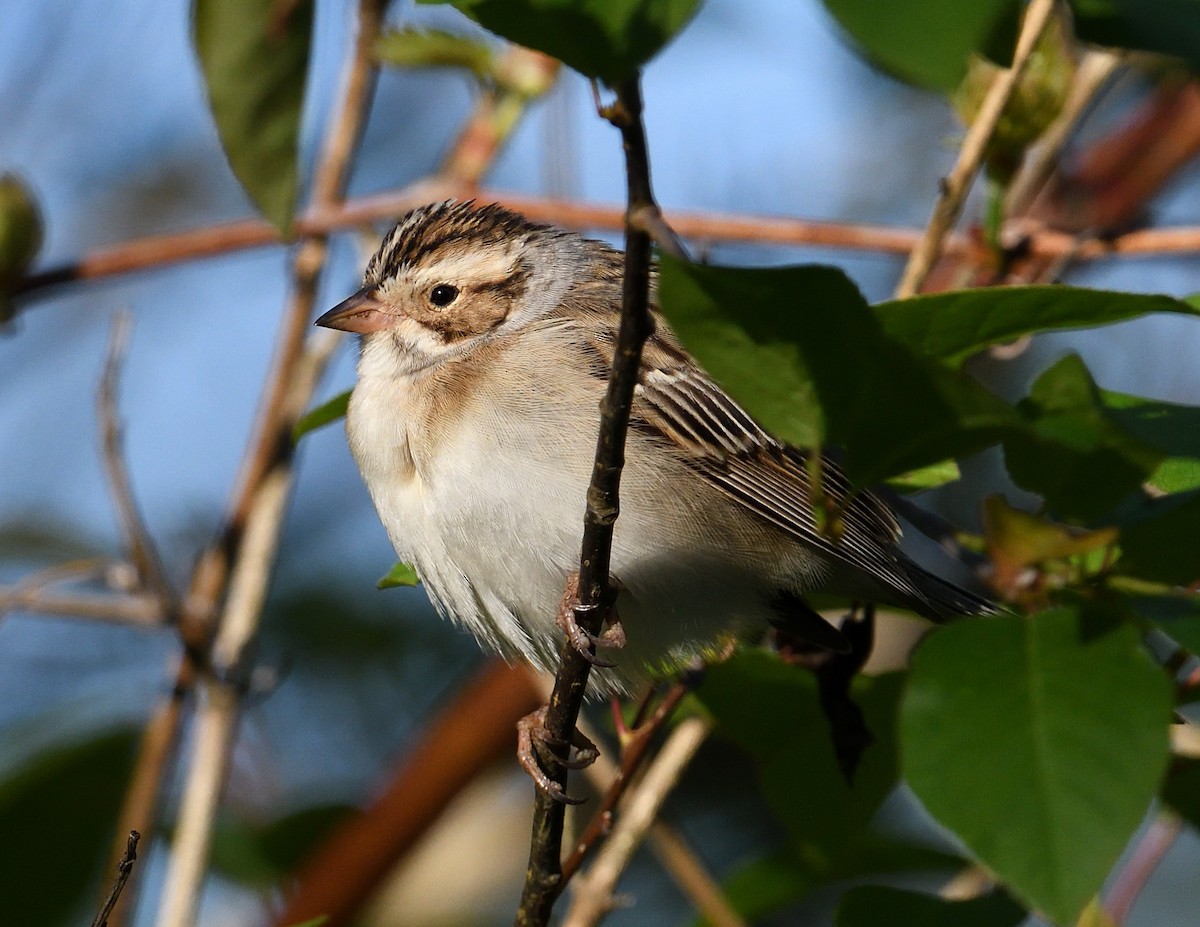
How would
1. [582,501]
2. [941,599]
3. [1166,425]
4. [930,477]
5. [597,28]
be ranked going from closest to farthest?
[597,28] → [1166,425] → [930,477] → [582,501] → [941,599]

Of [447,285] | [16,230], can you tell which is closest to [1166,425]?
[447,285]

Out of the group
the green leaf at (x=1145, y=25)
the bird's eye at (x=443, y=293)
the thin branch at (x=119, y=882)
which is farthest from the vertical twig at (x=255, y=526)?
the green leaf at (x=1145, y=25)

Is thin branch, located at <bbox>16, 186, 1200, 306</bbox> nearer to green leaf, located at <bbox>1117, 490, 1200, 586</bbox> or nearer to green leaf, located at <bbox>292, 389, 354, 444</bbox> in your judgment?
green leaf, located at <bbox>292, 389, 354, 444</bbox>

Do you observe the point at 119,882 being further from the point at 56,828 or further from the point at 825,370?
the point at 825,370

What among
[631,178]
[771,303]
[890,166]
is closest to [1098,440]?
[771,303]

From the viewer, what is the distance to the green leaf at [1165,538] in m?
1.66

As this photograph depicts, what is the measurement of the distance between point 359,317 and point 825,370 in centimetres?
188

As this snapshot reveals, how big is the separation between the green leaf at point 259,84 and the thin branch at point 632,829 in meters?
1.20

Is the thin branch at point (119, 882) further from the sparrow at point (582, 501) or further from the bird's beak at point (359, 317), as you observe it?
the bird's beak at point (359, 317)

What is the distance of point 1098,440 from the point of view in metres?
1.53

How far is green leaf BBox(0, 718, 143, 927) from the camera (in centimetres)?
253

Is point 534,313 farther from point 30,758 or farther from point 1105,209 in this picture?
point 1105,209

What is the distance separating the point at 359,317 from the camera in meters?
3.16

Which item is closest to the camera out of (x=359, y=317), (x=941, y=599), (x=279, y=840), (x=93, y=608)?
(x=941, y=599)
